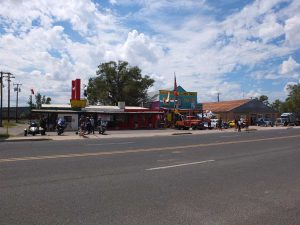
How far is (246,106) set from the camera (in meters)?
82.6

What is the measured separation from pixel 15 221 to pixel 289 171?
8899 millimetres

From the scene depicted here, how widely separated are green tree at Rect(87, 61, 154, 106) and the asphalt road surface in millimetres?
63360

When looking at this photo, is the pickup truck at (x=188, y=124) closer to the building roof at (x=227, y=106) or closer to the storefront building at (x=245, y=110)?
the storefront building at (x=245, y=110)

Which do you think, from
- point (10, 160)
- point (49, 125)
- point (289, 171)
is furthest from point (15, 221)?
point (49, 125)

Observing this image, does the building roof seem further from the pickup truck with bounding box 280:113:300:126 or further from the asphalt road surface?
the asphalt road surface

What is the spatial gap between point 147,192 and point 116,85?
7077 cm

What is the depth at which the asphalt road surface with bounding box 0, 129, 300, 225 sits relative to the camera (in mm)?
6520

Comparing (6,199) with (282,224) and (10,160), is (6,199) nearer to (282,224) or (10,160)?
(282,224)

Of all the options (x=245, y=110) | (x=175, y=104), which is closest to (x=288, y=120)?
(x=245, y=110)

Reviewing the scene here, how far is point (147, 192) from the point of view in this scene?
8.46 m

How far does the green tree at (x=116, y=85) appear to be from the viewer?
3034 inches

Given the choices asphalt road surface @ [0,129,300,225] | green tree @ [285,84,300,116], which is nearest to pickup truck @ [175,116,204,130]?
asphalt road surface @ [0,129,300,225]

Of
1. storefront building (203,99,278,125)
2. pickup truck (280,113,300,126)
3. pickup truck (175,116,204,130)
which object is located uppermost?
storefront building (203,99,278,125)

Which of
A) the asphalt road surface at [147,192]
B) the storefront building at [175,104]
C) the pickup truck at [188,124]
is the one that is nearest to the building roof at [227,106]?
the storefront building at [175,104]
